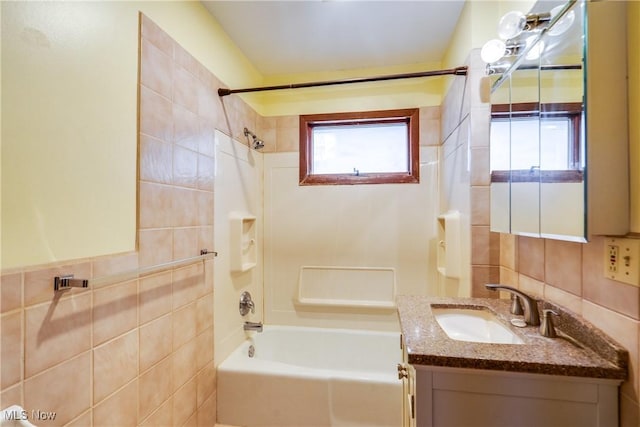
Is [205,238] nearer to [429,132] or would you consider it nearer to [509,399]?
[509,399]

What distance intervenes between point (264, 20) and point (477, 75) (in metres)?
1.34

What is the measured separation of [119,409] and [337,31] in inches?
93.2

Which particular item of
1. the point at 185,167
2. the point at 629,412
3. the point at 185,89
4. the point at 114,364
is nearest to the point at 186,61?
the point at 185,89

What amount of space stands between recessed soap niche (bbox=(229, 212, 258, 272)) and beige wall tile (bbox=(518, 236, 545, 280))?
1655mm

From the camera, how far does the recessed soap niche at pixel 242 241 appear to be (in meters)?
2.06

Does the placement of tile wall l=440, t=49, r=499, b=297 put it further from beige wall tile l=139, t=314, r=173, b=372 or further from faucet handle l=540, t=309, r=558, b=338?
beige wall tile l=139, t=314, r=173, b=372

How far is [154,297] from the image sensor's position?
4.40 ft

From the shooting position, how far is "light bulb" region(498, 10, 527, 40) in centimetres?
112

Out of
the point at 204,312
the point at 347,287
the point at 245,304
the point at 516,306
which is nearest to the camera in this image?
the point at 516,306

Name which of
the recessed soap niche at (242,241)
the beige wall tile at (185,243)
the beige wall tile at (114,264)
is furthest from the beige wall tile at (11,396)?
the recessed soap niche at (242,241)

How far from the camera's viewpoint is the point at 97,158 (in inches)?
42.4

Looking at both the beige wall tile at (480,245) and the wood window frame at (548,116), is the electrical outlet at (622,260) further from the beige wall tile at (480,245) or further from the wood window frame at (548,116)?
the beige wall tile at (480,245)

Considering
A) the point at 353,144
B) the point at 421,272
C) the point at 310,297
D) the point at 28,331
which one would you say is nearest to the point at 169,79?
the point at 28,331

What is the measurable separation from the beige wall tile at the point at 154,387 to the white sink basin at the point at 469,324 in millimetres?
1300
